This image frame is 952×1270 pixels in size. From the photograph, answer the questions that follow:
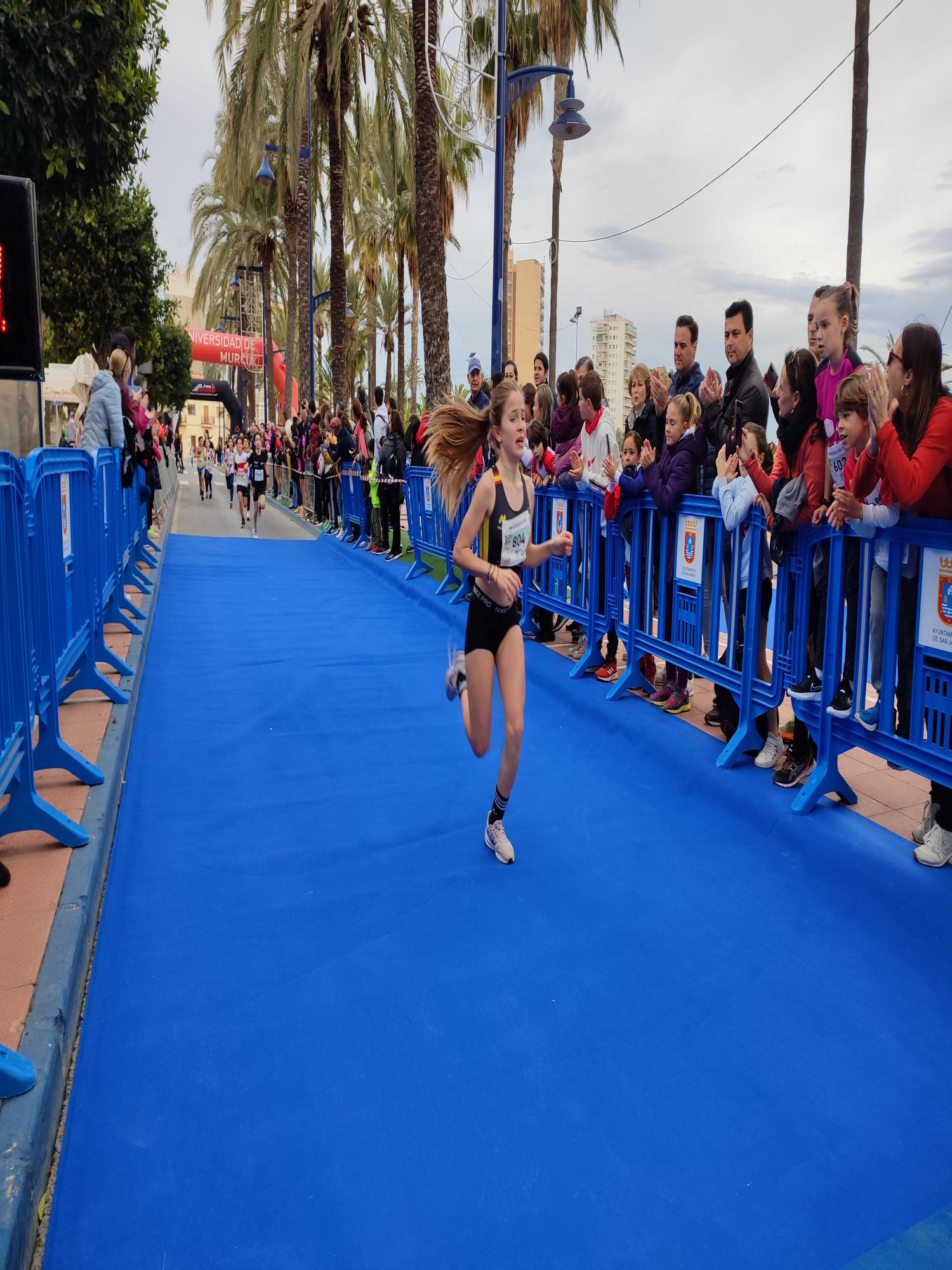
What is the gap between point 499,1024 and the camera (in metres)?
A: 3.01

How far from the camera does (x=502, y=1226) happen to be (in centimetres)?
223

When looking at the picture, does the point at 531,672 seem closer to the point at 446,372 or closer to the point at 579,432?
the point at 579,432

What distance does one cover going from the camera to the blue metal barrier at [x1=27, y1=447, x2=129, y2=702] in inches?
174

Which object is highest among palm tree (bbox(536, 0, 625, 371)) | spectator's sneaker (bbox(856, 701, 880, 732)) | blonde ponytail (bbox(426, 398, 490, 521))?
palm tree (bbox(536, 0, 625, 371))

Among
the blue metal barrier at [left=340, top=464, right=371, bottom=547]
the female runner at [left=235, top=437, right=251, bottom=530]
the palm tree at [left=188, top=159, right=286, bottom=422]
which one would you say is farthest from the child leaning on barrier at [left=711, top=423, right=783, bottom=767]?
the palm tree at [left=188, top=159, right=286, bottom=422]

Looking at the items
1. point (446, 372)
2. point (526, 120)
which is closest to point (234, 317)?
point (526, 120)

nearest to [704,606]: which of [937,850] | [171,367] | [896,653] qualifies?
[896,653]

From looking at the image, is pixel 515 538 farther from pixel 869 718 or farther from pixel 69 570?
pixel 69 570

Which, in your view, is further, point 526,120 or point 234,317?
point 234,317

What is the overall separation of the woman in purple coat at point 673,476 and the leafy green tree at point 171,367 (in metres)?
31.5

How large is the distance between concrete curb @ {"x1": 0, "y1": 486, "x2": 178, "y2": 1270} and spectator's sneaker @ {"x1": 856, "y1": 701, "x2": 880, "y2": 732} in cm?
349

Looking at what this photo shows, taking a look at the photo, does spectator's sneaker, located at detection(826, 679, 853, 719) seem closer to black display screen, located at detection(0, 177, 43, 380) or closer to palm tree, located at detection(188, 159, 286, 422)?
black display screen, located at detection(0, 177, 43, 380)

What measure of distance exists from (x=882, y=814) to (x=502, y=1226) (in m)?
3.10

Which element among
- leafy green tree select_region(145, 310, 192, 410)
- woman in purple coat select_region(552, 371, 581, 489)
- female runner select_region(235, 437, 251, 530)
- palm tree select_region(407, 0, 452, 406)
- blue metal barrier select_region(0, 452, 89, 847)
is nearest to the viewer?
blue metal barrier select_region(0, 452, 89, 847)
